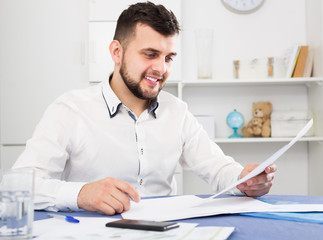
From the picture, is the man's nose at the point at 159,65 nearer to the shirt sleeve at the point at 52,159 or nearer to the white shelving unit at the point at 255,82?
the shirt sleeve at the point at 52,159

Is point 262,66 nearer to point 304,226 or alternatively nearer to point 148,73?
point 148,73

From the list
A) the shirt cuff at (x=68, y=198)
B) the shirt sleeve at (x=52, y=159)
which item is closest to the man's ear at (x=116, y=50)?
the shirt sleeve at (x=52, y=159)

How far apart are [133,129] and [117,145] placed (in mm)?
91

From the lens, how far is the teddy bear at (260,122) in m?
3.09

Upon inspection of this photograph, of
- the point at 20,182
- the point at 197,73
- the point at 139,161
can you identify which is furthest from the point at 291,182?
the point at 20,182

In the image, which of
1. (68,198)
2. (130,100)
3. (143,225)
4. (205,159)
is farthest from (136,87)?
(143,225)

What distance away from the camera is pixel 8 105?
125 inches

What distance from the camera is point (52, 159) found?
145 centimetres

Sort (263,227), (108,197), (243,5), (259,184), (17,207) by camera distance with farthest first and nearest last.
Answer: (243,5) → (259,184) → (108,197) → (263,227) → (17,207)

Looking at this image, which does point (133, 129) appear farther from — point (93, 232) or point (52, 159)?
point (93, 232)

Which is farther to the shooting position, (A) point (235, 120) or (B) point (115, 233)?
(A) point (235, 120)

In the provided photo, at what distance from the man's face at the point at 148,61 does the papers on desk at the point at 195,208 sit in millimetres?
571

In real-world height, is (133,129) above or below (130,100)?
below

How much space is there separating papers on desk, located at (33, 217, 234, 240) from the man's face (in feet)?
2.77
